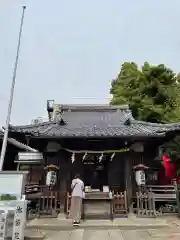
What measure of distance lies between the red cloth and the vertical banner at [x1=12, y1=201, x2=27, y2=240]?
819cm

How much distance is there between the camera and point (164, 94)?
25.0m

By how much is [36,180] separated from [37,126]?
365cm

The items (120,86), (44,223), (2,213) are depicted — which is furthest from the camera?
(120,86)

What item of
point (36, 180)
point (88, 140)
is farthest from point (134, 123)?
point (36, 180)

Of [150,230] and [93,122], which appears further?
[93,122]

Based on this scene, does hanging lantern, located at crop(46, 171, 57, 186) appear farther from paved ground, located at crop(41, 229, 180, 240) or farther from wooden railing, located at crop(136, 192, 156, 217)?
wooden railing, located at crop(136, 192, 156, 217)

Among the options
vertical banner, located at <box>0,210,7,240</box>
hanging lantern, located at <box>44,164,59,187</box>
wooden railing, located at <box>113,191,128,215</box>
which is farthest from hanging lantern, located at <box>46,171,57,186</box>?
vertical banner, located at <box>0,210,7,240</box>

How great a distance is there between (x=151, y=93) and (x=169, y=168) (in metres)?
14.5

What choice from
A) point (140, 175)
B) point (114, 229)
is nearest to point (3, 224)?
point (114, 229)

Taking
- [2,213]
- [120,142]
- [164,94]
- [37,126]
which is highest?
[164,94]

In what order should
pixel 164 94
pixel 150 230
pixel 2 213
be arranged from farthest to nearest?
Result: 1. pixel 164 94
2. pixel 150 230
3. pixel 2 213

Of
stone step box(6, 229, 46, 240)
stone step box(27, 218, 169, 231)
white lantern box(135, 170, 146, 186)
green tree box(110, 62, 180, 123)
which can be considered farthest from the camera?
green tree box(110, 62, 180, 123)

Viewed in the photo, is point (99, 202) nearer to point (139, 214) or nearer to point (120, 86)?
point (139, 214)

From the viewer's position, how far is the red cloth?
12625mm
